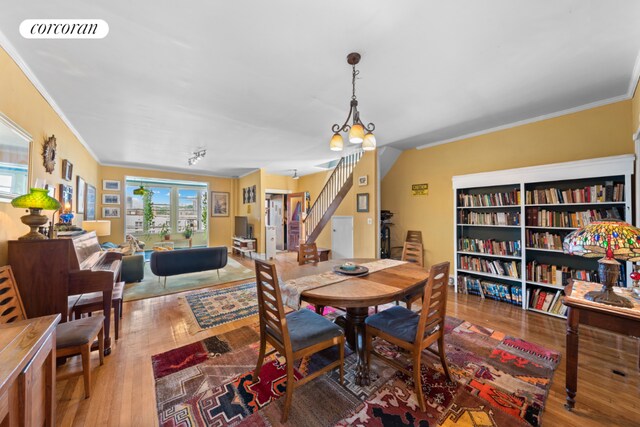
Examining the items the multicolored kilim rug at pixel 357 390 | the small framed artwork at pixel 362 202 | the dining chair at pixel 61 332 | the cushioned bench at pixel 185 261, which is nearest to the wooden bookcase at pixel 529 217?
the multicolored kilim rug at pixel 357 390

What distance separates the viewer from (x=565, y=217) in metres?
3.01

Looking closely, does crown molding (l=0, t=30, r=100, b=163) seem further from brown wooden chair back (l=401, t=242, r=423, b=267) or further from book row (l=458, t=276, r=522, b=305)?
book row (l=458, t=276, r=522, b=305)

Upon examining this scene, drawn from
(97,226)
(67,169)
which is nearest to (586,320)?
(67,169)

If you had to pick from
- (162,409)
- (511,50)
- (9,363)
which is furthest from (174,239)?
(511,50)

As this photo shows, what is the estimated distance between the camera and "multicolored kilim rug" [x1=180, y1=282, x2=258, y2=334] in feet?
9.48

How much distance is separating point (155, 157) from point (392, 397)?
6167 mm

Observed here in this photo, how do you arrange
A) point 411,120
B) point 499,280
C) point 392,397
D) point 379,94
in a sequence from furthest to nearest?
point 499,280, point 411,120, point 379,94, point 392,397

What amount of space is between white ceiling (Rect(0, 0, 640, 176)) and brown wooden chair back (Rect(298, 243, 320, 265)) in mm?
1725

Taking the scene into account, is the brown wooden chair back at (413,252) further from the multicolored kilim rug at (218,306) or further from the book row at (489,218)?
the multicolored kilim rug at (218,306)

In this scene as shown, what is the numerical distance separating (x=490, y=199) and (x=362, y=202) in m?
2.06

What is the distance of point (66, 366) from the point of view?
2021mm

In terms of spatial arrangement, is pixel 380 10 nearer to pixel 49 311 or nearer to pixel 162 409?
pixel 162 409

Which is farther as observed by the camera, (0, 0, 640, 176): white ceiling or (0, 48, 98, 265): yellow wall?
(0, 48, 98, 265): yellow wall

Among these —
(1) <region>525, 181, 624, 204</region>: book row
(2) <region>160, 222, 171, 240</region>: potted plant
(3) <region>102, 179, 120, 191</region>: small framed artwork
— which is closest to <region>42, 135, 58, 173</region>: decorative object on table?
(3) <region>102, 179, 120, 191</region>: small framed artwork
